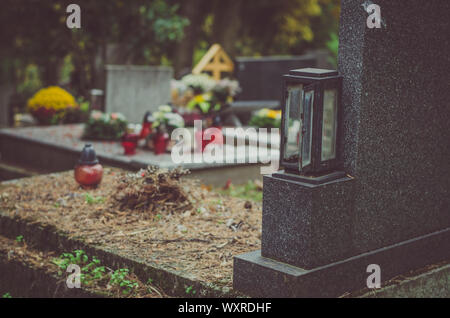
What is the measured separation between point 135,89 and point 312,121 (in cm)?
853

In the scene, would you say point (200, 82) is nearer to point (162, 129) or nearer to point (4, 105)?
point (162, 129)

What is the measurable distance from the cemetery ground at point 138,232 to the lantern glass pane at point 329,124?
106cm

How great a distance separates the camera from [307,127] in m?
3.79

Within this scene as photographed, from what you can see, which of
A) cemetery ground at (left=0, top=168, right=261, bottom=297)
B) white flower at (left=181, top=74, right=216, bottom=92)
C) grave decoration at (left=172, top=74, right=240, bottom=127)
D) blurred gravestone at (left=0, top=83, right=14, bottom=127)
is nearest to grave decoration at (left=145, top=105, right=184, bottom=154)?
grave decoration at (left=172, top=74, right=240, bottom=127)

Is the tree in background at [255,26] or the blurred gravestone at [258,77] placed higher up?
the tree in background at [255,26]

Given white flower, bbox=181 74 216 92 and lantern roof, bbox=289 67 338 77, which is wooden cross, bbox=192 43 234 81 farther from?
lantern roof, bbox=289 67 338 77

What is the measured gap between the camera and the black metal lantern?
3762mm

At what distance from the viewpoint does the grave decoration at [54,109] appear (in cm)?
1229

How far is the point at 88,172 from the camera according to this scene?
6586 mm

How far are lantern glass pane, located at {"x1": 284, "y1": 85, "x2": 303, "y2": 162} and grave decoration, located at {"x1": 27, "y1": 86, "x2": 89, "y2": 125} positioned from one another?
9155 millimetres

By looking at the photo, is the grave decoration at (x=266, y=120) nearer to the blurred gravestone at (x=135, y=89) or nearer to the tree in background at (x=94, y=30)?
the blurred gravestone at (x=135, y=89)

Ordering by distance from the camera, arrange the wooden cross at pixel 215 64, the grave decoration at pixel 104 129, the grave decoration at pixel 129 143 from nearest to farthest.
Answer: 1. the grave decoration at pixel 129 143
2. the grave decoration at pixel 104 129
3. the wooden cross at pixel 215 64

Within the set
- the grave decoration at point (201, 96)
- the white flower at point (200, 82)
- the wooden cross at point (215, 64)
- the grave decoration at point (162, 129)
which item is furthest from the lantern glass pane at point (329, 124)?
the wooden cross at point (215, 64)

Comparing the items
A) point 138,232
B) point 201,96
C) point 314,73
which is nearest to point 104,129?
point 201,96
